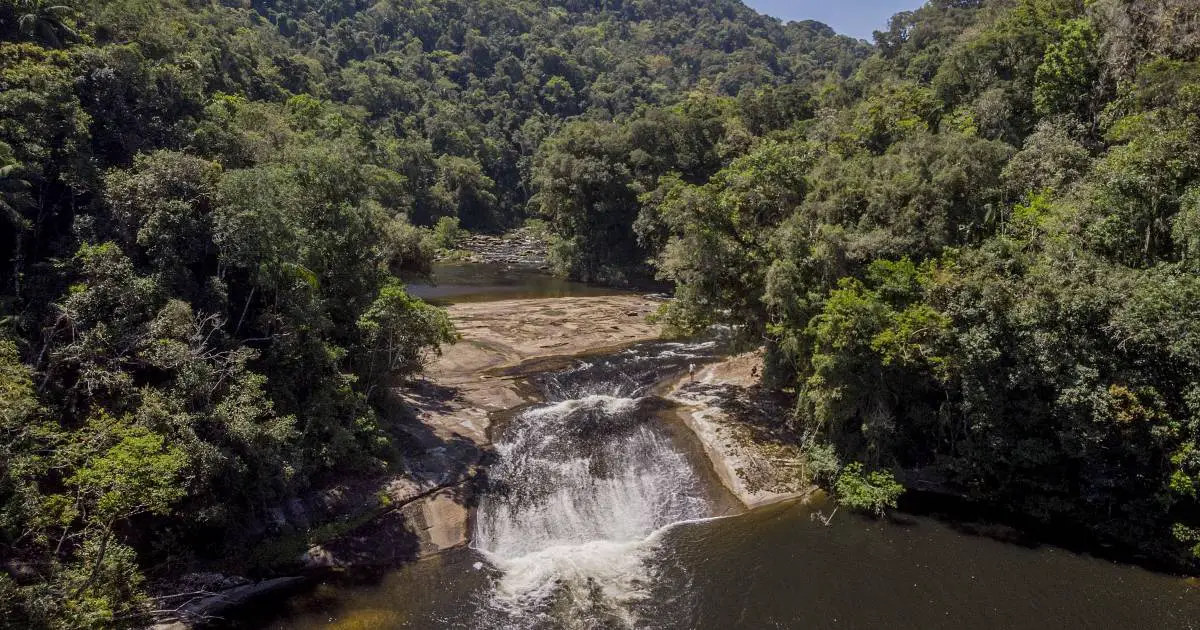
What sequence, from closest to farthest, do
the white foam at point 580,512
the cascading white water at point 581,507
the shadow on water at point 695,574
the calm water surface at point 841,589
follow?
the calm water surface at point 841,589 < the shadow on water at point 695,574 < the cascading white water at point 581,507 < the white foam at point 580,512

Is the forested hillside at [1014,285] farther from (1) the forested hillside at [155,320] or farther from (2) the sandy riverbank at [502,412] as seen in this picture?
(1) the forested hillside at [155,320]

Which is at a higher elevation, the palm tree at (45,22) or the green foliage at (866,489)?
the palm tree at (45,22)

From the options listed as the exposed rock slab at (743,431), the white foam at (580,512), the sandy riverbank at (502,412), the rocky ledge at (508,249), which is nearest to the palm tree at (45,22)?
the sandy riverbank at (502,412)

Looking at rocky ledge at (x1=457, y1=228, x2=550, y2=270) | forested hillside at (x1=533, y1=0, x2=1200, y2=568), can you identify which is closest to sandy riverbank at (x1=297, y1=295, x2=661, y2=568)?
forested hillside at (x1=533, y1=0, x2=1200, y2=568)

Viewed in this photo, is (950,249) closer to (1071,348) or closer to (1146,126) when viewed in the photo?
(1071,348)

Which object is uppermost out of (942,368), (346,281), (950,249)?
(950,249)

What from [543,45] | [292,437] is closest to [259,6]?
[543,45]
